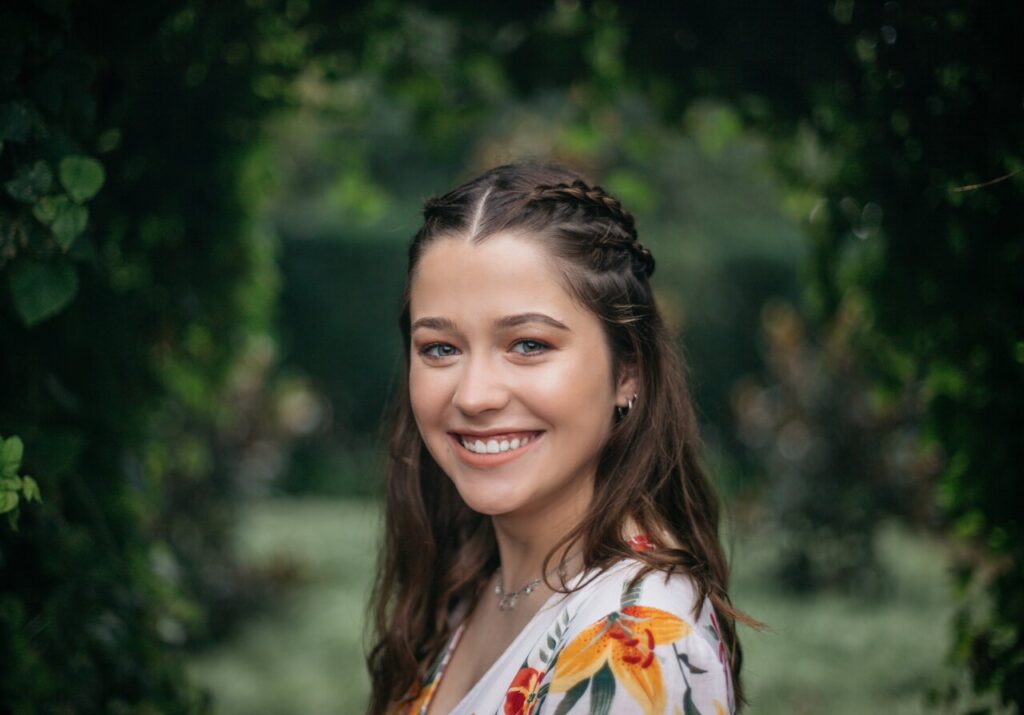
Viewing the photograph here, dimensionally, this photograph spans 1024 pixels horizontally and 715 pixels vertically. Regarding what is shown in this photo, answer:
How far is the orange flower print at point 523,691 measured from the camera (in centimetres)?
168

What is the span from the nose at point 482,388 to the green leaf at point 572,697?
20.7 inches

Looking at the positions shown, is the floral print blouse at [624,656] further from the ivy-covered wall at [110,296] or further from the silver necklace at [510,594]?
the ivy-covered wall at [110,296]

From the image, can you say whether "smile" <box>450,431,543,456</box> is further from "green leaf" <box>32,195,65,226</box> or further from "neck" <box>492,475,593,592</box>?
"green leaf" <box>32,195,65,226</box>

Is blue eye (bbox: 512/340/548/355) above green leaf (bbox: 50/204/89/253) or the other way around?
the other way around

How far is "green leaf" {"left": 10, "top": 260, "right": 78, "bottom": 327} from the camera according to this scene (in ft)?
6.31

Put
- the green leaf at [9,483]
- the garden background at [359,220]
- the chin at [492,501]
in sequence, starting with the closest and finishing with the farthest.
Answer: the green leaf at [9,483] < the chin at [492,501] < the garden background at [359,220]

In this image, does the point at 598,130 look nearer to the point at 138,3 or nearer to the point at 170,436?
the point at 138,3

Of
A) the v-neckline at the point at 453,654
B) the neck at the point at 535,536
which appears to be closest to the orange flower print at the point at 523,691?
the v-neckline at the point at 453,654

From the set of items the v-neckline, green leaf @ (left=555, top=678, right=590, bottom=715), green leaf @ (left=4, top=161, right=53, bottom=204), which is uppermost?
green leaf @ (left=4, top=161, right=53, bottom=204)

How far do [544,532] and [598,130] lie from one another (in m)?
2.41

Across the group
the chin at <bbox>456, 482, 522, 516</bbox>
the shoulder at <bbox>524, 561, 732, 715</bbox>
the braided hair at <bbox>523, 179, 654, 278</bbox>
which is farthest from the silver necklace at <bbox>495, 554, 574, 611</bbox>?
the braided hair at <bbox>523, 179, 654, 278</bbox>

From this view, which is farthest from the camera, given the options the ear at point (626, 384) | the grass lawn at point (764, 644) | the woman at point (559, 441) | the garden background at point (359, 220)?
the grass lawn at point (764, 644)

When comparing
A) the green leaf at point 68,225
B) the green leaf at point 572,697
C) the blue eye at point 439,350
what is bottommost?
the green leaf at point 572,697

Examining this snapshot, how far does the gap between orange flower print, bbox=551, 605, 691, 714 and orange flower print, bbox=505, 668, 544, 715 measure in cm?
11
